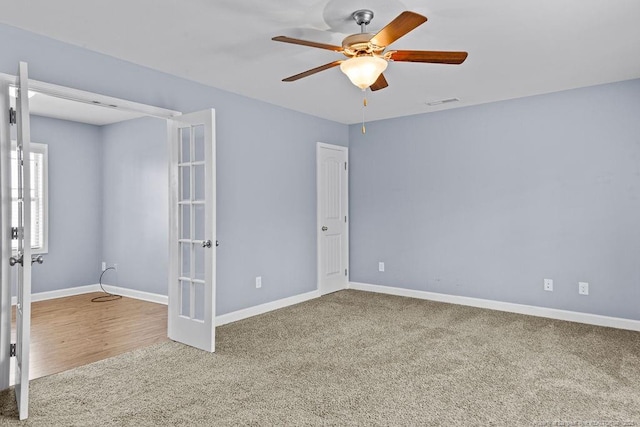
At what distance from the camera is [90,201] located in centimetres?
620

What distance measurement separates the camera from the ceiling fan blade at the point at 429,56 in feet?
7.79

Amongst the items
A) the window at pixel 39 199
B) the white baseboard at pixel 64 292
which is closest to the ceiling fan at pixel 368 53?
the window at pixel 39 199

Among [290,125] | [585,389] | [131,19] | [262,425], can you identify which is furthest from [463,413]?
[290,125]

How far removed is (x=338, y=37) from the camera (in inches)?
118

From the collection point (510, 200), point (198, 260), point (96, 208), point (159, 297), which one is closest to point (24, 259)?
point (198, 260)

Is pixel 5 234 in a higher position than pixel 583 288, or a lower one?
higher

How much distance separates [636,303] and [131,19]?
5122mm

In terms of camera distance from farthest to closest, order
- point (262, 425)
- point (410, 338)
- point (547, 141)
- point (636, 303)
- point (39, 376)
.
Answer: point (547, 141) → point (636, 303) → point (410, 338) → point (39, 376) → point (262, 425)

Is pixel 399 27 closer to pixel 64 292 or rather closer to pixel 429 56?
pixel 429 56

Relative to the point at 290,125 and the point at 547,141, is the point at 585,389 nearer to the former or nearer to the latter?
the point at 547,141

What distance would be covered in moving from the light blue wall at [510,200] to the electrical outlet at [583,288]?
1.8 inches

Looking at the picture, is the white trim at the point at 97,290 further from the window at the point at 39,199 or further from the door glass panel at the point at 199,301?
the door glass panel at the point at 199,301

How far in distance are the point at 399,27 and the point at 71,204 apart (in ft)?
18.6

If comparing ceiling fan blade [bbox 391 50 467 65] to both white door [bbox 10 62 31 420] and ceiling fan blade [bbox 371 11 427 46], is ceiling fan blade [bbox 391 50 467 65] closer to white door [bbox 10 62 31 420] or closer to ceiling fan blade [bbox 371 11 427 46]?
ceiling fan blade [bbox 371 11 427 46]
